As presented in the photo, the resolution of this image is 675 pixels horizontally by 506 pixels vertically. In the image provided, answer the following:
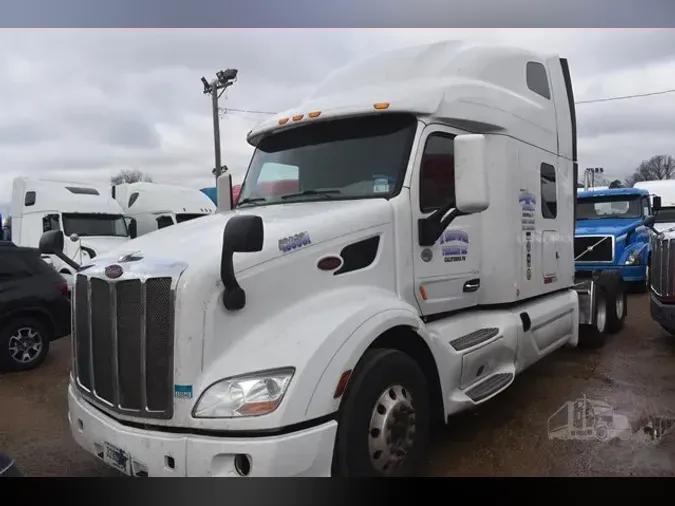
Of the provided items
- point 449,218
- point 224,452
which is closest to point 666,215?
point 449,218

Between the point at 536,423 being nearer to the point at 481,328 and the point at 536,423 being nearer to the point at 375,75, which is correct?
the point at 481,328

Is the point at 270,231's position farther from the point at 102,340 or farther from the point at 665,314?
the point at 665,314

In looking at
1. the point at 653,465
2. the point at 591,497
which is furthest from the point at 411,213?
the point at 653,465

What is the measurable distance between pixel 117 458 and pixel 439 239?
8.46 ft

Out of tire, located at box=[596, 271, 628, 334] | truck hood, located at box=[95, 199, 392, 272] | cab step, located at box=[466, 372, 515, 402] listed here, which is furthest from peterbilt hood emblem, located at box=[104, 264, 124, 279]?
tire, located at box=[596, 271, 628, 334]

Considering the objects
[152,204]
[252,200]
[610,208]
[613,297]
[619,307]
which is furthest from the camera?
[152,204]

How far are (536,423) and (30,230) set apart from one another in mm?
12055

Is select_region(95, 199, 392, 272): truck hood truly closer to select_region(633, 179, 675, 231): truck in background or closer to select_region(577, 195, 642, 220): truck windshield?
select_region(577, 195, 642, 220): truck windshield

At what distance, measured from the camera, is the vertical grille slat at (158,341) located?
2.92 m

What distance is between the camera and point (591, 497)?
3227mm

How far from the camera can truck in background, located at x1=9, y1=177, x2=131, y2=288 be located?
41.5ft

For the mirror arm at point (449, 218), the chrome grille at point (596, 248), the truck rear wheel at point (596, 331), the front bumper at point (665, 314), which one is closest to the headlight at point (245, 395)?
the mirror arm at point (449, 218)

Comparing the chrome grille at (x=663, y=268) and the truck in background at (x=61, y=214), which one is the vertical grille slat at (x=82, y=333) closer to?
the chrome grille at (x=663, y=268)

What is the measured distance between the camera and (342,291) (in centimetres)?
346
